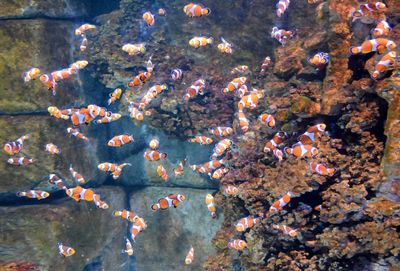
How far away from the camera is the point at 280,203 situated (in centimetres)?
485

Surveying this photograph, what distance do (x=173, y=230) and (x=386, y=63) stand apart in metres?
7.08

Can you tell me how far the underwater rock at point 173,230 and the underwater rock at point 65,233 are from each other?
651mm

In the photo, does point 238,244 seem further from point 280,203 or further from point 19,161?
Answer: point 19,161

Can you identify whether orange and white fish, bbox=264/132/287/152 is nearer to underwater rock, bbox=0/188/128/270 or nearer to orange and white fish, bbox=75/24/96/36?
underwater rock, bbox=0/188/128/270

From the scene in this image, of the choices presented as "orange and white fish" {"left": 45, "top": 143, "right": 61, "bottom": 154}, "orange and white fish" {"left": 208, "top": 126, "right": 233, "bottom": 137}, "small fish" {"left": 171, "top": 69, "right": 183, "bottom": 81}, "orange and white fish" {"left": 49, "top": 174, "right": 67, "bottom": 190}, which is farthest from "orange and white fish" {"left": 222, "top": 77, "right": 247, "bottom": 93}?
"orange and white fish" {"left": 49, "top": 174, "right": 67, "bottom": 190}

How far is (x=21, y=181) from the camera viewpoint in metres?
7.98

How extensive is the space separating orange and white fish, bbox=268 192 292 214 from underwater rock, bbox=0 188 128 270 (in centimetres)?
566

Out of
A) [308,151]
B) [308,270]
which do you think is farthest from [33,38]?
[308,270]

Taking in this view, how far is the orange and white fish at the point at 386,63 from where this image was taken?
4.16 m

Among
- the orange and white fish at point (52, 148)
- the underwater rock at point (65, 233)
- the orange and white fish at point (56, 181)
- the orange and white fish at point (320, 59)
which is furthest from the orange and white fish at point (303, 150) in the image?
the underwater rock at point (65, 233)

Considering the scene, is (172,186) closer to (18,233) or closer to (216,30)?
(18,233)

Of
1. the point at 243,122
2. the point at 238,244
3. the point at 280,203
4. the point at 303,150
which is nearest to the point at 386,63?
the point at 303,150

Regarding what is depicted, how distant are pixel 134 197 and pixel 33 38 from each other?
5.14 metres

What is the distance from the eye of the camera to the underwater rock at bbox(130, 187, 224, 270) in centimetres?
Answer: 886
